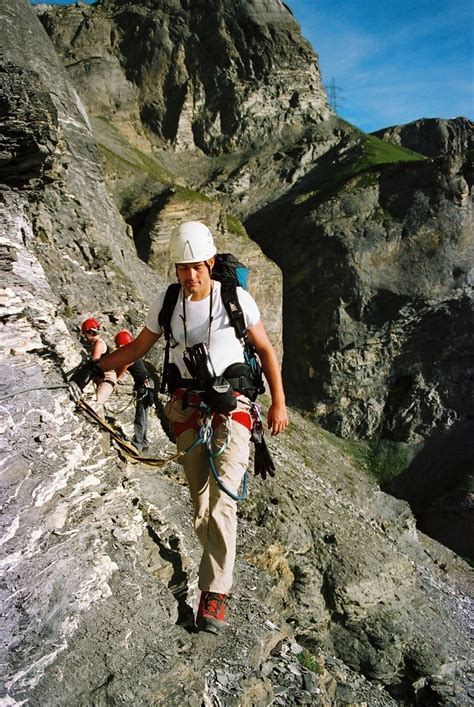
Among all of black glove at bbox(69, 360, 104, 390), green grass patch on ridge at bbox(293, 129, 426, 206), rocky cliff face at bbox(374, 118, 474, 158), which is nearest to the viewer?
black glove at bbox(69, 360, 104, 390)

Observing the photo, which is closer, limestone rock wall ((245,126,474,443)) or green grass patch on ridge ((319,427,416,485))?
green grass patch on ridge ((319,427,416,485))

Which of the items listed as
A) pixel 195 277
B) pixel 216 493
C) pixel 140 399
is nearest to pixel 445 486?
pixel 140 399

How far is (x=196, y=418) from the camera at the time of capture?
5762 mm

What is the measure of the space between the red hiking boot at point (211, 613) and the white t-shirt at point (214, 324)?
2.09 m

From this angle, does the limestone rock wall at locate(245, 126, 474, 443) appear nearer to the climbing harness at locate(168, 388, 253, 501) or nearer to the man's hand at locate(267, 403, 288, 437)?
the man's hand at locate(267, 403, 288, 437)

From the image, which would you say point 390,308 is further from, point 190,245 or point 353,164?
point 190,245

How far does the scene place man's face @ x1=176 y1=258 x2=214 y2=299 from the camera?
5.38 m

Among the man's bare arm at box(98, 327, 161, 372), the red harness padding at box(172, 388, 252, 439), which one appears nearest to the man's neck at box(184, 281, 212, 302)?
the man's bare arm at box(98, 327, 161, 372)

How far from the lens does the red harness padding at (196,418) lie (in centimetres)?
566

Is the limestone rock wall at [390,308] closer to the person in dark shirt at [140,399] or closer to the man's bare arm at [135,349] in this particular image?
the person in dark shirt at [140,399]

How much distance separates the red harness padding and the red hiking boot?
1554 millimetres

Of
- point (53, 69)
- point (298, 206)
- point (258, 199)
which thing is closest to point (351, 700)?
point (53, 69)

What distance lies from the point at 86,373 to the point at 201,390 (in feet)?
4.35

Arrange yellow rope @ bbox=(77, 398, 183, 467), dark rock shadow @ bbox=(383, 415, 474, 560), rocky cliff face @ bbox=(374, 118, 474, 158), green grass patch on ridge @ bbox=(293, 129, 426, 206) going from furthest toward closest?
rocky cliff face @ bbox=(374, 118, 474, 158)
green grass patch on ridge @ bbox=(293, 129, 426, 206)
dark rock shadow @ bbox=(383, 415, 474, 560)
yellow rope @ bbox=(77, 398, 183, 467)
